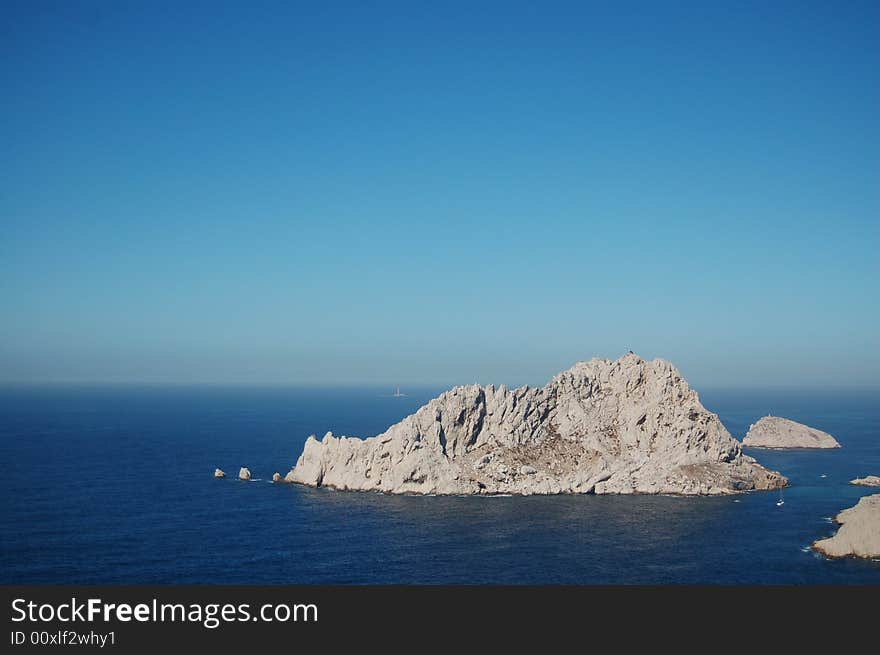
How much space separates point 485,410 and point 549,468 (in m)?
13.5

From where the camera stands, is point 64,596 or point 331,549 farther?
point 331,549

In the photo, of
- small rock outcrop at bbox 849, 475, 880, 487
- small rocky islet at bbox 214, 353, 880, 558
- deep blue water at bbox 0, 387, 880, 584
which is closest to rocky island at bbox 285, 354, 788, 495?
small rocky islet at bbox 214, 353, 880, 558

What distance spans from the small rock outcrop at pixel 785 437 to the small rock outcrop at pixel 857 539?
92770 millimetres

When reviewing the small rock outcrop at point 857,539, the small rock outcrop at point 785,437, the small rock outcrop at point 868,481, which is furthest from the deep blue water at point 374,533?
the small rock outcrop at point 785,437

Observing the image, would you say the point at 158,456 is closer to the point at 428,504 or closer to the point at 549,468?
the point at 428,504

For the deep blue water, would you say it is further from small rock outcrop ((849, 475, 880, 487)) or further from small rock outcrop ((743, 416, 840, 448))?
small rock outcrop ((743, 416, 840, 448))

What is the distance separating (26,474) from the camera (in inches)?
Result: 4390

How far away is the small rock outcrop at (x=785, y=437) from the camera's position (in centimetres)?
15812

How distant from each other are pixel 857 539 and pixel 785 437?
321ft

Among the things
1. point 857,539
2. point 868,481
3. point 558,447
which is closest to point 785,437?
point 868,481

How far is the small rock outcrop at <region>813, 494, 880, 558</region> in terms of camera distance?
226ft

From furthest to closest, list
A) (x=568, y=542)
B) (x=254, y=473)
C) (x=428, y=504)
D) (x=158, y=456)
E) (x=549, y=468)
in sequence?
(x=158, y=456)
(x=254, y=473)
(x=549, y=468)
(x=428, y=504)
(x=568, y=542)

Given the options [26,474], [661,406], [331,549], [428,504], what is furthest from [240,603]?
[26,474]

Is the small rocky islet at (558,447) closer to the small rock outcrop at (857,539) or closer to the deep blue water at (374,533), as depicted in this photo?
the deep blue water at (374,533)
